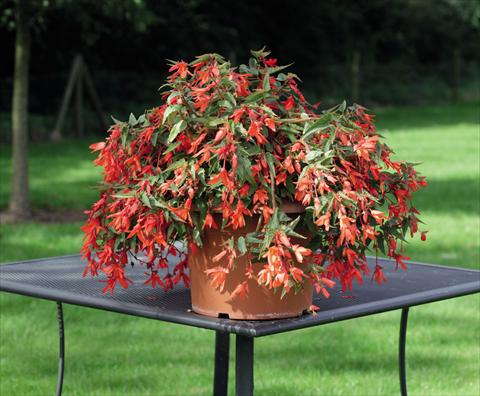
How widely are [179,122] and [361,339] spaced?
9.44 feet

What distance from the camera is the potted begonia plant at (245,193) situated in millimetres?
2137

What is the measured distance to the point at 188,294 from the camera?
257 cm

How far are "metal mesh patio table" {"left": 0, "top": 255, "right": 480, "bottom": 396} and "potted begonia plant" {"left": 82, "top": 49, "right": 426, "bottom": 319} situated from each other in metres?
0.07

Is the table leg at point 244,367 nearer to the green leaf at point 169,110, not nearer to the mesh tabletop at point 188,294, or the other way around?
the mesh tabletop at point 188,294

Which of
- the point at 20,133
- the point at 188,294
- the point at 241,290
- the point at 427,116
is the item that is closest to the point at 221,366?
the point at 188,294

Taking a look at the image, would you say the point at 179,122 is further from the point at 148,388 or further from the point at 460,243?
the point at 460,243

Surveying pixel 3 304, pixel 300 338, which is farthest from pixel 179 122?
pixel 3 304

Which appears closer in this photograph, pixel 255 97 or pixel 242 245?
pixel 242 245

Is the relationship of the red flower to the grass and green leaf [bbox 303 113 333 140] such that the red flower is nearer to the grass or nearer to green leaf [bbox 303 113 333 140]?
green leaf [bbox 303 113 333 140]

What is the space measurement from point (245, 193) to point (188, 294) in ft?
1.70

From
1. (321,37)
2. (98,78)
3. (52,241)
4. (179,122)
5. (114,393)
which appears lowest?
(114,393)

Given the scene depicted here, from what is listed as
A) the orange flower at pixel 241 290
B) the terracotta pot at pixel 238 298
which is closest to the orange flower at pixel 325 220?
the terracotta pot at pixel 238 298

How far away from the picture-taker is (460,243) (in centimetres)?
714

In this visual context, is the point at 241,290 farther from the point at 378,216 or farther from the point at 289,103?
the point at 289,103
